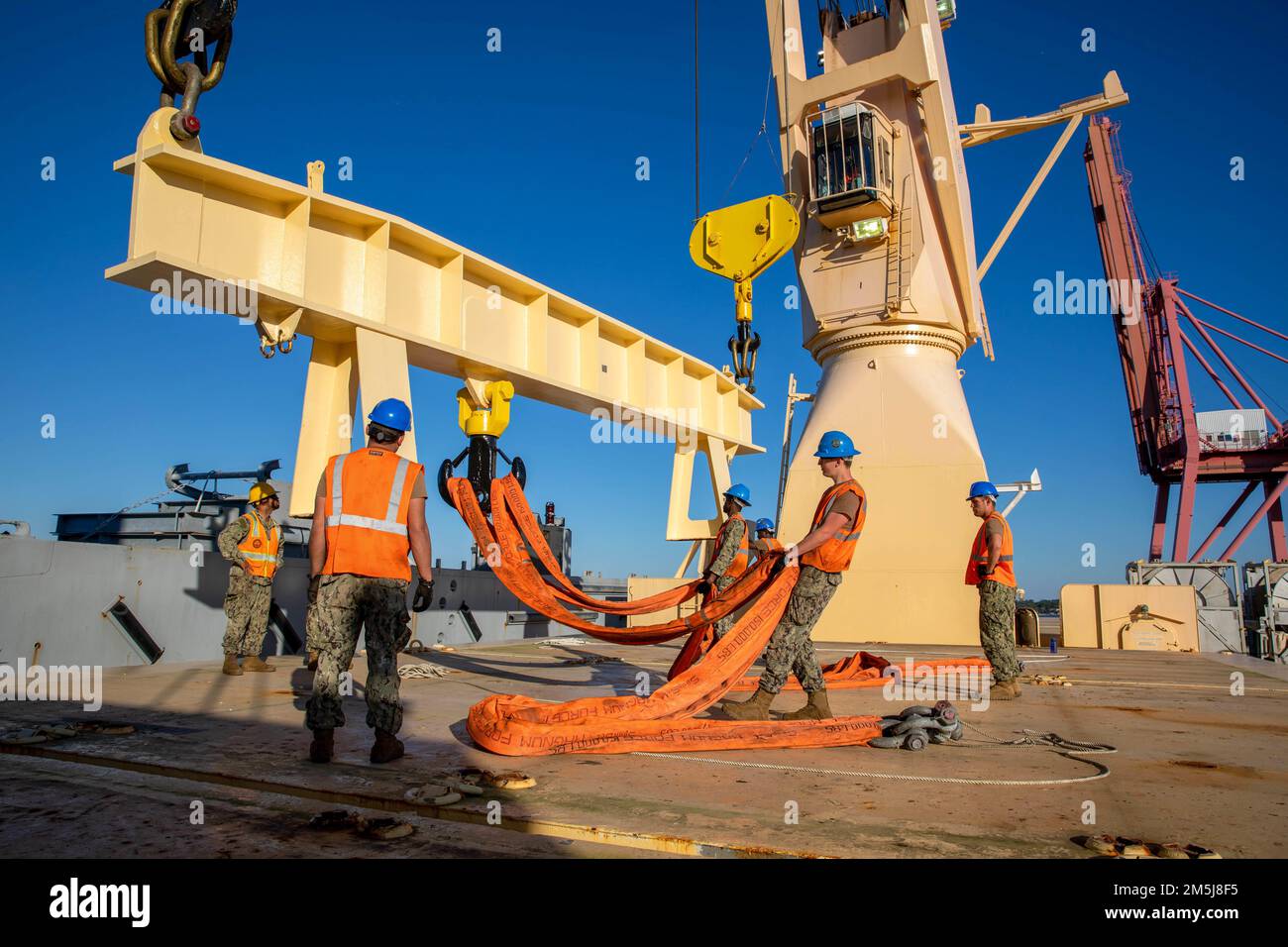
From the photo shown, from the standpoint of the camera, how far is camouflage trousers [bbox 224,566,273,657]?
723 centimetres

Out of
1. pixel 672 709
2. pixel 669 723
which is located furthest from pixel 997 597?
pixel 669 723

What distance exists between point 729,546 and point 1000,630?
2537 mm

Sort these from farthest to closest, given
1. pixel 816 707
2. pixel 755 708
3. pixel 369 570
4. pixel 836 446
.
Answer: pixel 836 446 → pixel 816 707 → pixel 755 708 → pixel 369 570

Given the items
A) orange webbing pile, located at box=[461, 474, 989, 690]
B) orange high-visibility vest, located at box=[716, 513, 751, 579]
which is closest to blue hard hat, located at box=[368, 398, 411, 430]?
orange webbing pile, located at box=[461, 474, 989, 690]

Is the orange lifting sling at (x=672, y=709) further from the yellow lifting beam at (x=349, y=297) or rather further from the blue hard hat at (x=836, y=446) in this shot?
the yellow lifting beam at (x=349, y=297)

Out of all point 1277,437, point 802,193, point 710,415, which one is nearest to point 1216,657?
point 710,415

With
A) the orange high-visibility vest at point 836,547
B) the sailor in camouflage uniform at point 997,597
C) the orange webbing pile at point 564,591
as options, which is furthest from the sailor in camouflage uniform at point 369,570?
the sailor in camouflage uniform at point 997,597

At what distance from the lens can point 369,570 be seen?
3.79m

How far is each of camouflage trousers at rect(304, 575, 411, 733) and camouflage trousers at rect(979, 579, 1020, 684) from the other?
196 inches

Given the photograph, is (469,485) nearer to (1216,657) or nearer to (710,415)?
(710,415)

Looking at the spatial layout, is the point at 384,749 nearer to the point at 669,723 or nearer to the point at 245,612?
the point at 669,723

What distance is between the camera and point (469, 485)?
21.2ft

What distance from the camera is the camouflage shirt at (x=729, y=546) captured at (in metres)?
7.56

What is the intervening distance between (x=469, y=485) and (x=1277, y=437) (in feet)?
116
